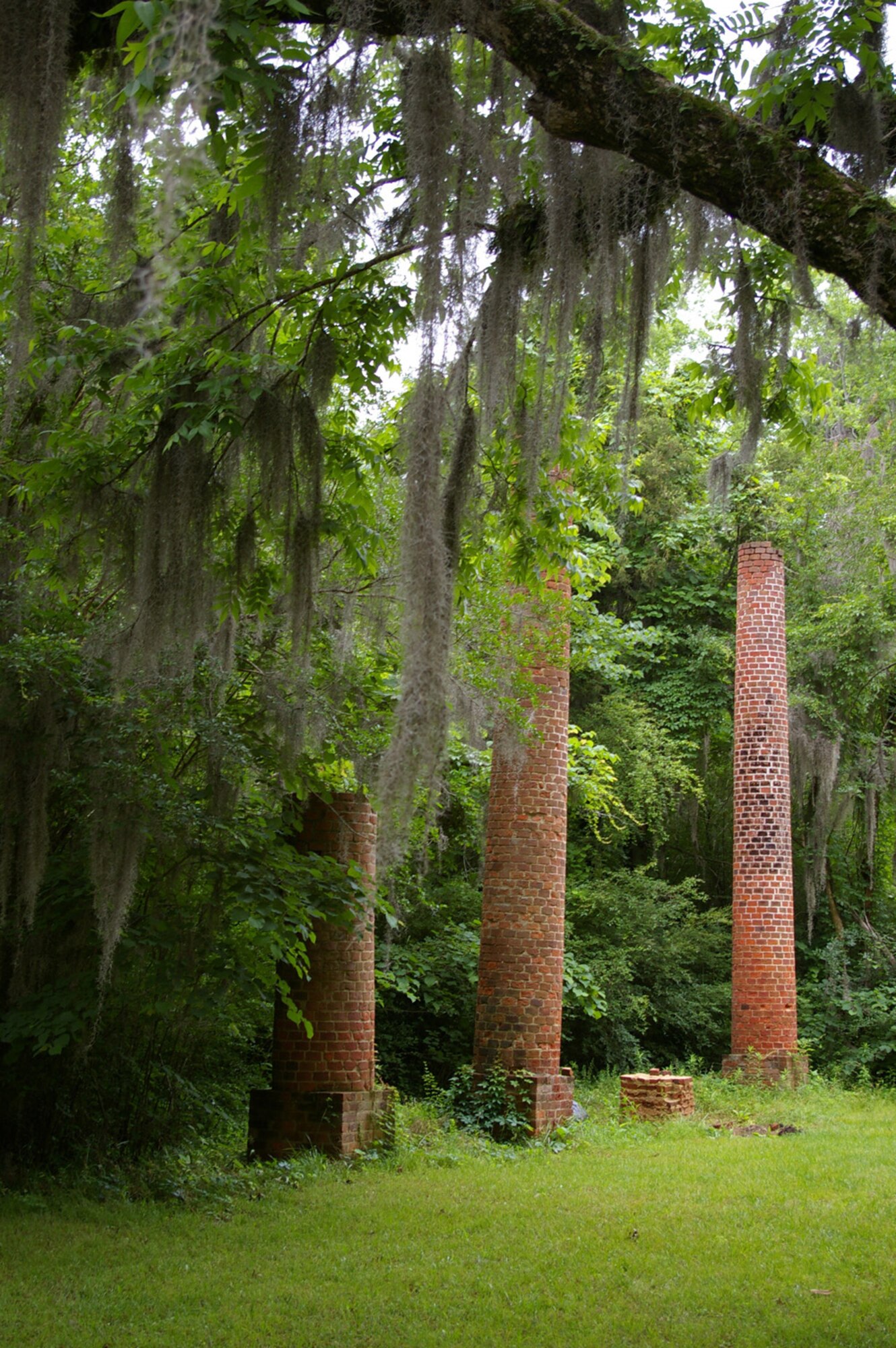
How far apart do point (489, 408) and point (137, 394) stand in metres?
2.42

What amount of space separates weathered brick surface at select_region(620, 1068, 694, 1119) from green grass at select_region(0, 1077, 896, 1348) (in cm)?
214

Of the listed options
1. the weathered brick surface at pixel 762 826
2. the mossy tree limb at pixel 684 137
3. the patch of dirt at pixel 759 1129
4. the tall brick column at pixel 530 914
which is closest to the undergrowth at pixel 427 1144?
the patch of dirt at pixel 759 1129

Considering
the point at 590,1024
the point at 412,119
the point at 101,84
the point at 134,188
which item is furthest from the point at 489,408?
the point at 590,1024

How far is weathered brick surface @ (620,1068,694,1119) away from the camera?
35.4 feet

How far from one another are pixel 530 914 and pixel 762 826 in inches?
204

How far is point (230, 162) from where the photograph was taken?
21.3 feet

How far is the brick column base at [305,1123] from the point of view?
7863 mm

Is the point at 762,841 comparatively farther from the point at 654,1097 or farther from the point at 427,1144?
the point at 427,1144

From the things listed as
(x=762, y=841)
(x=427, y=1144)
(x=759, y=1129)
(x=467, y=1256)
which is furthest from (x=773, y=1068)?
(x=467, y=1256)

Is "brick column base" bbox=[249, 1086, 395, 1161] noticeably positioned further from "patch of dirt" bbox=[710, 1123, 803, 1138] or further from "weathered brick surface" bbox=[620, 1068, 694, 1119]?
"patch of dirt" bbox=[710, 1123, 803, 1138]

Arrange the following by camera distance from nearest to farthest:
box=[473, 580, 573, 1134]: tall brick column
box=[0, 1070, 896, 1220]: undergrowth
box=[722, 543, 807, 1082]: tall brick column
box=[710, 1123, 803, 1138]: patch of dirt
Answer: box=[0, 1070, 896, 1220]: undergrowth, box=[473, 580, 573, 1134]: tall brick column, box=[710, 1123, 803, 1138]: patch of dirt, box=[722, 543, 807, 1082]: tall brick column

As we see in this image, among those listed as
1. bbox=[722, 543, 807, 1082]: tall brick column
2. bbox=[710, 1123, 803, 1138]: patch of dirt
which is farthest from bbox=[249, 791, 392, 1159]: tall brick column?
bbox=[722, 543, 807, 1082]: tall brick column

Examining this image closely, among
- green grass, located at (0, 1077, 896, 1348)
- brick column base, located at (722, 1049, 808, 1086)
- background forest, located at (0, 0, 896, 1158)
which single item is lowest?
brick column base, located at (722, 1049, 808, 1086)

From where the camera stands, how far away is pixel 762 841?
13.9 metres
